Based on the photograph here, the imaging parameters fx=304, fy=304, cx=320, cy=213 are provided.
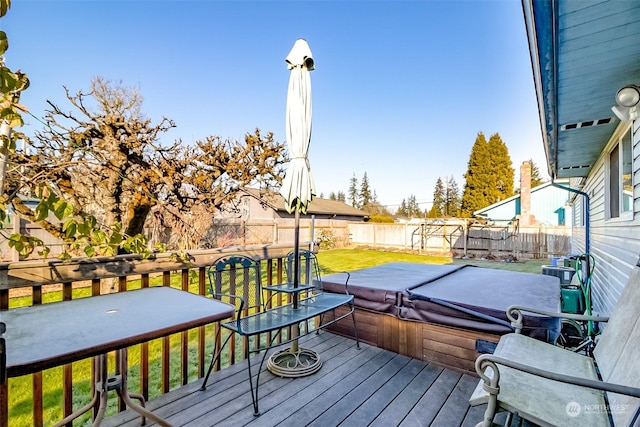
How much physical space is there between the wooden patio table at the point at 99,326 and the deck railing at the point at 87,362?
0.41 ft

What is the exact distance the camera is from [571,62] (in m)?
2.12

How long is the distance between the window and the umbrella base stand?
336cm

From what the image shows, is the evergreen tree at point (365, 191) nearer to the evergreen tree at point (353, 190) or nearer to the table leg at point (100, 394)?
A: the evergreen tree at point (353, 190)

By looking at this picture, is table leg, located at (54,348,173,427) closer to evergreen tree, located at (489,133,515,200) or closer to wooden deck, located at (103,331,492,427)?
wooden deck, located at (103,331,492,427)

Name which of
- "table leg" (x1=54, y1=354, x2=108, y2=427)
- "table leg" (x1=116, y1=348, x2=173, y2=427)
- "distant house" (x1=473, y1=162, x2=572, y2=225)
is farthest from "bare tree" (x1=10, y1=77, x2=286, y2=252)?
"distant house" (x1=473, y1=162, x2=572, y2=225)

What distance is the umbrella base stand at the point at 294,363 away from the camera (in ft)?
8.38

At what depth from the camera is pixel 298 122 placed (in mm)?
2682

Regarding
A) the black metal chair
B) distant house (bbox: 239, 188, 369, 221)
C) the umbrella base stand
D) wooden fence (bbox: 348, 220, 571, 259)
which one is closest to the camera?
the umbrella base stand

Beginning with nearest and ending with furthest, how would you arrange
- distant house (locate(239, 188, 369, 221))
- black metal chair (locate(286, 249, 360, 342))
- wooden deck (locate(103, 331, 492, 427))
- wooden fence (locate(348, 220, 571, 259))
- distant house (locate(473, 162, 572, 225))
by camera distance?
wooden deck (locate(103, 331, 492, 427))
black metal chair (locate(286, 249, 360, 342))
wooden fence (locate(348, 220, 571, 259))
distant house (locate(473, 162, 572, 225))
distant house (locate(239, 188, 369, 221))

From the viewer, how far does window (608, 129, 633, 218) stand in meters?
3.12

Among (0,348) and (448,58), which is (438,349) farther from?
(448,58)

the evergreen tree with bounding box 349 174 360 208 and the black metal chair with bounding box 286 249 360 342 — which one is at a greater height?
the evergreen tree with bounding box 349 174 360 208

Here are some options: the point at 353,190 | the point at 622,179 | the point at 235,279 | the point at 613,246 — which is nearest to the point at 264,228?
the point at 235,279

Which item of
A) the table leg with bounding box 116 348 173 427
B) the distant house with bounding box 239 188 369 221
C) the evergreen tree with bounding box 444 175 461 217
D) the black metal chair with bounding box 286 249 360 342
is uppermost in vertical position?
the evergreen tree with bounding box 444 175 461 217
